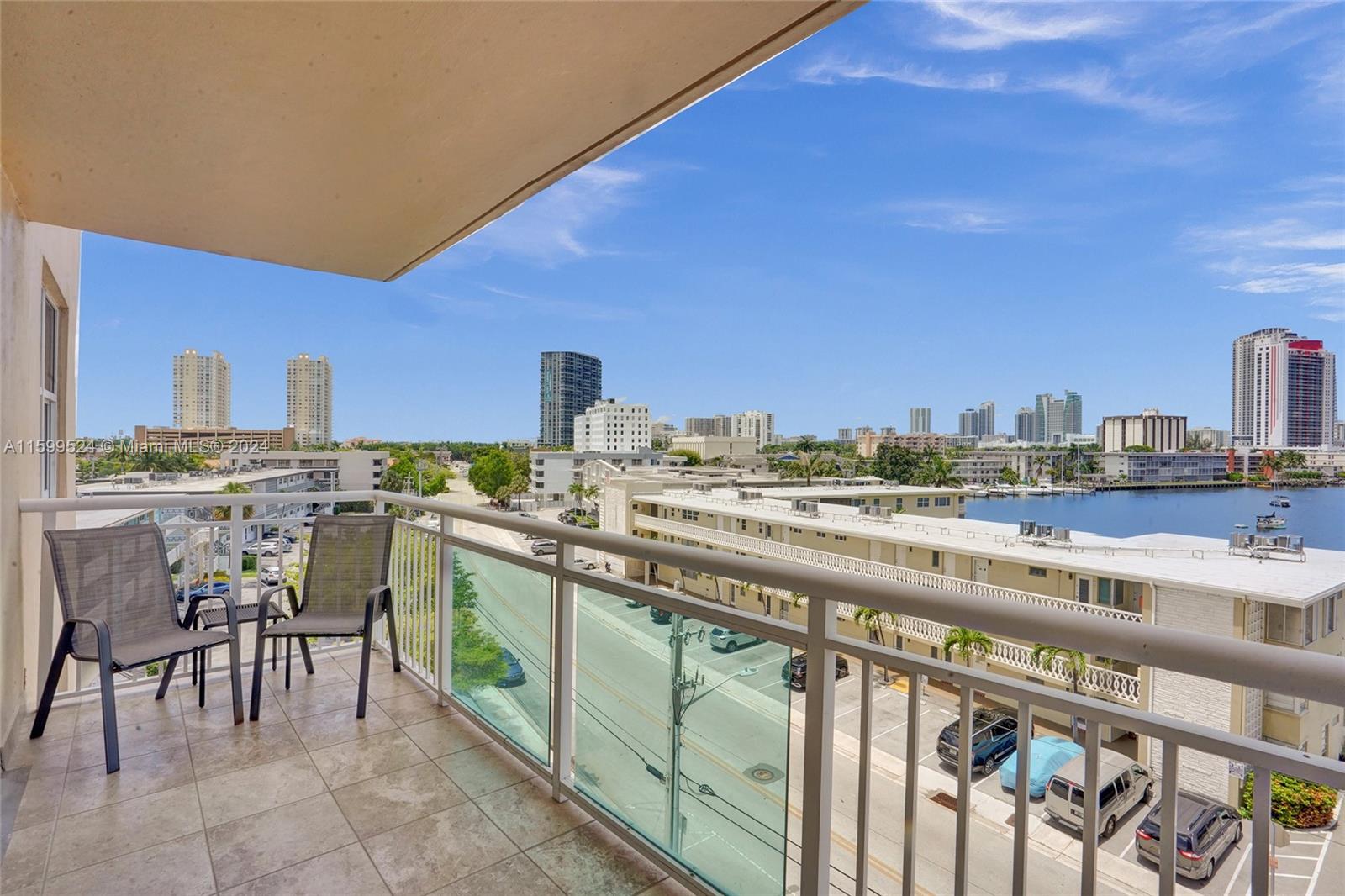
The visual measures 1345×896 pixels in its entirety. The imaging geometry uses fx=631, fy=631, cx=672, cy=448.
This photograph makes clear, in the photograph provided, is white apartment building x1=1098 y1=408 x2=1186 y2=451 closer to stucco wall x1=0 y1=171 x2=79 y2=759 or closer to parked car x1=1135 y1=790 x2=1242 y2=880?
parked car x1=1135 y1=790 x2=1242 y2=880

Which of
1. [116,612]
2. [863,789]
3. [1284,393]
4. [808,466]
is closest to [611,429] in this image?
[808,466]

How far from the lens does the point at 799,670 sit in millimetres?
1602

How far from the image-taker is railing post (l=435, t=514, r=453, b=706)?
3.39 meters

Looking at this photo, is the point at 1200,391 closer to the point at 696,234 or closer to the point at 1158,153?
the point at 1158,153

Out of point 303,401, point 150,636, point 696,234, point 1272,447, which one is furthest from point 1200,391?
point 696,234

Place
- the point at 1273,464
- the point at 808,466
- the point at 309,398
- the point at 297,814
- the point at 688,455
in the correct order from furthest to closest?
the point at 688,455, the point at 808,466, the point at 309,398, the point at 1273,464, the point at 297,814

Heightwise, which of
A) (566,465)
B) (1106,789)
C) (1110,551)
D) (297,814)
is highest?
(1106,789)

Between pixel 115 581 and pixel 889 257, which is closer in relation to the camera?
pixel 115 581

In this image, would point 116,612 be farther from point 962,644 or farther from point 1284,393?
point 1284,393

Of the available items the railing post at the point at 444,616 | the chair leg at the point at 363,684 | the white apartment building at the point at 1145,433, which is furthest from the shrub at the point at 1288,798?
the white apartment building at the point at 1145,433

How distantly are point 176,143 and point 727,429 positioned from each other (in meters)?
34.5

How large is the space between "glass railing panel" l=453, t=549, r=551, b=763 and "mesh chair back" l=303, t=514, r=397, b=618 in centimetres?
65

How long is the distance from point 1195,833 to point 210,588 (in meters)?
4.71

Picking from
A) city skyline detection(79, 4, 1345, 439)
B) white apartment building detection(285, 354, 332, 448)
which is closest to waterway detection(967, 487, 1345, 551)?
city skyline detection(79, 4, 1345, 439)
